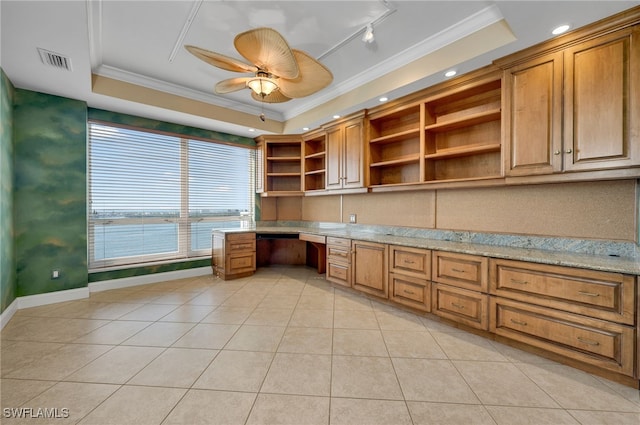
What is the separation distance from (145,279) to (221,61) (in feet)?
12.2

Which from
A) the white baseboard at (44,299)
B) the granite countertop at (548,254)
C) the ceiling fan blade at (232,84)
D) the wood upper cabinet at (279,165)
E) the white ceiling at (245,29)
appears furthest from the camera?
the wood upper cabinet at (279,165)

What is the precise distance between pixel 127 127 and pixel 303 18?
333 cm

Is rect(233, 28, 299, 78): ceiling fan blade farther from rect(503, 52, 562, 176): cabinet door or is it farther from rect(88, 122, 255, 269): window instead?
rect(88, 122, 255, 269): window

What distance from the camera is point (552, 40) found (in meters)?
2.19

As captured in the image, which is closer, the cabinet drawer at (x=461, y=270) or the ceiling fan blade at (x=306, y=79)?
the ceiling fan blade at (x=306, y=79)

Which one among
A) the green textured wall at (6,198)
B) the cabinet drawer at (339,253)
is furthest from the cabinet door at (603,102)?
the green textured wall at (6,198)

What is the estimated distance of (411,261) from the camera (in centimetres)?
295

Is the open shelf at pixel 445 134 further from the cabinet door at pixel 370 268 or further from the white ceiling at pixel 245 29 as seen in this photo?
the cabinet door at pixel 370 268

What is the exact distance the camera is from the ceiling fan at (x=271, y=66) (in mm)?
1862

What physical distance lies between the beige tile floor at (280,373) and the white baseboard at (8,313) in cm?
6

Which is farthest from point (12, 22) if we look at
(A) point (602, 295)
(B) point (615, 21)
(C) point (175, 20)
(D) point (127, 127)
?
(A) point (602, 295)

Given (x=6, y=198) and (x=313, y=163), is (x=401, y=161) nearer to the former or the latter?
(x=313, y=163)

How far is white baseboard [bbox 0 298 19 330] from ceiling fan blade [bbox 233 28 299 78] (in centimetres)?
367

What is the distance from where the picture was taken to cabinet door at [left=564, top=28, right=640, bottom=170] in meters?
1.90
